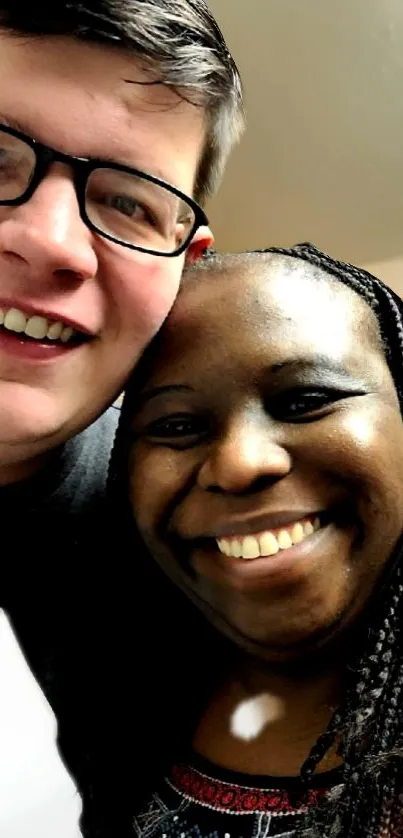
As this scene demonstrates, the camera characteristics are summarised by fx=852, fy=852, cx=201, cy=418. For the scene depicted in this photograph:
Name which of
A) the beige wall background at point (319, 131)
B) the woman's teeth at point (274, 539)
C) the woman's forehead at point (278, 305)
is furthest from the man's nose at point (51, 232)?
the beige wall background at point (319, 131)

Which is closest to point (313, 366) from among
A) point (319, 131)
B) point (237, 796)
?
point (237, 796)

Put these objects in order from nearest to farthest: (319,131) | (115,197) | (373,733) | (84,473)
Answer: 1. (373,733)
2. (115,197)
3. (84,473)
4. (319,131)

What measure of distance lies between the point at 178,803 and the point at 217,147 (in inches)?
26.8

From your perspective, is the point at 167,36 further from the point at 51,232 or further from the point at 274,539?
the point at 274,539

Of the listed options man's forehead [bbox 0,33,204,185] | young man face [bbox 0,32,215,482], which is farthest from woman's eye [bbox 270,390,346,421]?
man's forehead [bbox 0,33,204,185]

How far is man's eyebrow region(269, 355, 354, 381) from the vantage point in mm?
758

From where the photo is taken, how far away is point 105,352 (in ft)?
2.74

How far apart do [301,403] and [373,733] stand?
286 mm

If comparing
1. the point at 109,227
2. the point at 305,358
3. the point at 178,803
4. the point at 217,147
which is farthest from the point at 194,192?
the point at 178,803

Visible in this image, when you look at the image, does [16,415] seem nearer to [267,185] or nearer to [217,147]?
[217,147]

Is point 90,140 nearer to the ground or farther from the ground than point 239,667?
farther from the ground

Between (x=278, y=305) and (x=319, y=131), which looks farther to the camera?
(x=319, y=131)

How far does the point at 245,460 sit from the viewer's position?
718mm

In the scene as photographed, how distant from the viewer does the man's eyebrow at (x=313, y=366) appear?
2.49 feet
